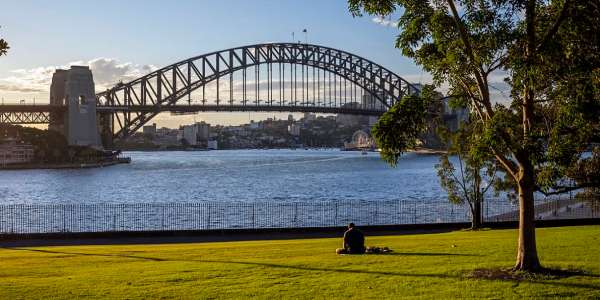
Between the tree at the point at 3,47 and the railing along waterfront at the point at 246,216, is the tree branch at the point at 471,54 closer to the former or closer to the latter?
the tree at the point at 3,47

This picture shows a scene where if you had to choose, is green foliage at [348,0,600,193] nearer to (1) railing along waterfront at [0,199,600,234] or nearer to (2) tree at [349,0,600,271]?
(2) tree at [349,0,600,271]

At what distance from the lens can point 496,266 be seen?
13734mm

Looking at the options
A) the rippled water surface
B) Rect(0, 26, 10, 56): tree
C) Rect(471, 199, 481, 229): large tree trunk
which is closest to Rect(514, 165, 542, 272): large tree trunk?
Rect(0, 26, 10, 56): tree

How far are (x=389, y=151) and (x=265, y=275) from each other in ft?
10.7

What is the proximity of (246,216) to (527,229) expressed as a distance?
29.9 metres

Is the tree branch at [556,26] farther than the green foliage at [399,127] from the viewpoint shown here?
No

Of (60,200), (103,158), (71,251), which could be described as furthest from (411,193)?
(103,158)

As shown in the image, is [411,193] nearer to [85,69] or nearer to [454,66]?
[454,66]

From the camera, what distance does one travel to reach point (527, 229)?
12891 mm

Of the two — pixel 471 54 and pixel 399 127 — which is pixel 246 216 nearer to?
pixel 399 127

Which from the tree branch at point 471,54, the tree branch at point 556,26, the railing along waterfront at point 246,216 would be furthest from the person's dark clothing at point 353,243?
the railing along waterfront at point 246,216

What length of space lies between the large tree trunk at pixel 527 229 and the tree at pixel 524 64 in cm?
2

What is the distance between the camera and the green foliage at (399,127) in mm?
12648

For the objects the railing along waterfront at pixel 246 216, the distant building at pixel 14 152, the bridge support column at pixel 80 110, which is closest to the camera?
the railing along waterfront at pixel 246 216
